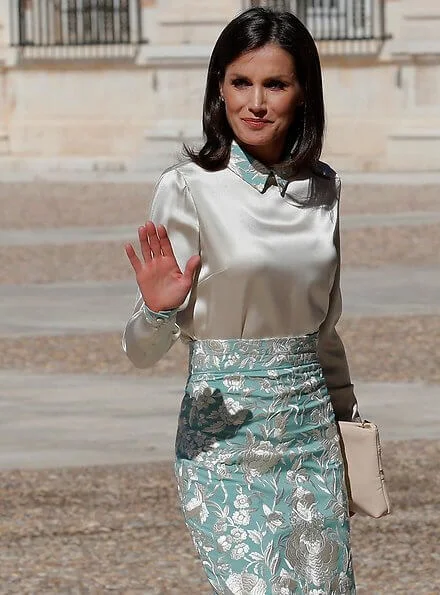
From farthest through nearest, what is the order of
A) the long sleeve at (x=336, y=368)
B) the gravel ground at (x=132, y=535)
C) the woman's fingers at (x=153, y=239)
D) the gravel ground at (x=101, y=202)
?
1. the gravel ground at (x=101, y=202)
2. the gravel ground at (x=132, y=535)
3. the long sleeve at (x=336, y=368)
4. the woman's fingers at (x=153, y=239)

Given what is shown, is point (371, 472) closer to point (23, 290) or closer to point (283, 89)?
point (283, 89)

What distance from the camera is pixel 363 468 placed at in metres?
3.59

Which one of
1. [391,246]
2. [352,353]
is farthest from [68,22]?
[352,353]

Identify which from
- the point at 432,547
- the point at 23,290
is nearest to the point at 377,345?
the point at 23,290

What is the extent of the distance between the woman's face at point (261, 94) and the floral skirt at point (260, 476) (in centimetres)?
41

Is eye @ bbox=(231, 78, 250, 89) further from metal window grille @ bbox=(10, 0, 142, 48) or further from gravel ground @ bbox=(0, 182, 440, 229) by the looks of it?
metal window grille @ bbox=(10, 0, 142, 48)

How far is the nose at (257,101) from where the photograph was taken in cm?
346

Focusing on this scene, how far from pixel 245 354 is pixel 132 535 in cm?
278

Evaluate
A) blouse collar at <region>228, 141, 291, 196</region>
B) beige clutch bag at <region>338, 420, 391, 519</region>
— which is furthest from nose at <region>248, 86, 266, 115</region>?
beige clutch bag at <region>338, 420, 391, 519</region>

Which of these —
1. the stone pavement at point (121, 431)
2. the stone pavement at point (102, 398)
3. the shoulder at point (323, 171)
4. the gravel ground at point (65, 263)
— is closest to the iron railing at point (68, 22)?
the gravel ground at point (65, 263)

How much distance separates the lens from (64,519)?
6.36m

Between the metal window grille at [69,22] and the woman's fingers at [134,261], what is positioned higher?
the woman's fingers at [134,261]

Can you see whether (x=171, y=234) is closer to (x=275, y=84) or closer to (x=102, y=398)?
(x=275, y=84)

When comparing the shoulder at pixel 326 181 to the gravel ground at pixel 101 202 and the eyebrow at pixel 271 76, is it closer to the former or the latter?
the eyebrow at pixel 271 76
